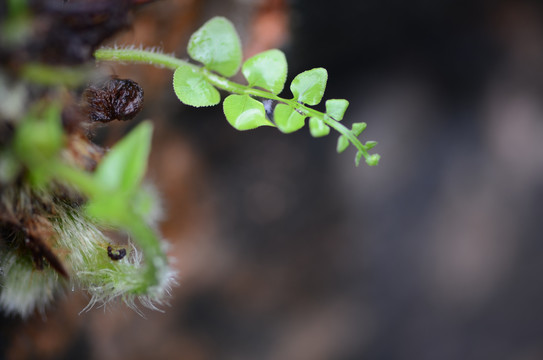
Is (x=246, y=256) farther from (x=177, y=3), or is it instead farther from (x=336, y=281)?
(x=177, y=3)

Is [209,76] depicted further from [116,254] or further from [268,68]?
[116,254]

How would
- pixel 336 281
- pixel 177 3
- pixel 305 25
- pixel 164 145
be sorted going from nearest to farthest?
1. pixel 177 3
2. pixel 305 25
3. pixel 164 145
4. pixel 336 281

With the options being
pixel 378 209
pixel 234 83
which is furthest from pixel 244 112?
pixel 378 209

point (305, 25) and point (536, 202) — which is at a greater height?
point (536, 202)

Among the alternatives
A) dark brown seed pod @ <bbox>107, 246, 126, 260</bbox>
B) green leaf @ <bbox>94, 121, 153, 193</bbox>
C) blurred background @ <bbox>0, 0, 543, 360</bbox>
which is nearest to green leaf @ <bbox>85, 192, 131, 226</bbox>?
green leaf @ <bbox>94, 121, 153, 193</bbox>

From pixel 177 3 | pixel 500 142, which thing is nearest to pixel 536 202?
pixel 500 142

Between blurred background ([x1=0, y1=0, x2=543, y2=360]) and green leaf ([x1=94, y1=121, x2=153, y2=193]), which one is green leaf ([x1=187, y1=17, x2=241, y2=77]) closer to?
green leaf ([x1=94, y1=121, x2=153, y2=193])

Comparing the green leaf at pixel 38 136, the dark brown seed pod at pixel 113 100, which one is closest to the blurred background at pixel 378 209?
the dark brown seed pod at pixel 113 100
